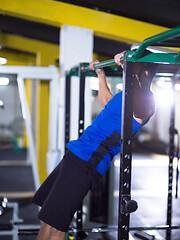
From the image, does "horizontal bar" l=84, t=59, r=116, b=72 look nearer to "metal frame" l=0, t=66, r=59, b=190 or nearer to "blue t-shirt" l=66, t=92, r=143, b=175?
"blue t-shirt" l=66, t=92, r=143, b=175

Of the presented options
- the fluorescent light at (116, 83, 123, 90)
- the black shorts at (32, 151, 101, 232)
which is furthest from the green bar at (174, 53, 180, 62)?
the fluorescent light at (116, 83, 123, 90)

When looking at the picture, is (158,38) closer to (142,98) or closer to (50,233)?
(142,98)

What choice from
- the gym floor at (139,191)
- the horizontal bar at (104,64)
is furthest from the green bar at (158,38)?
the gym floor at (139,191)

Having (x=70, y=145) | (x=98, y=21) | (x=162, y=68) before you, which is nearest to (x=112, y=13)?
(x=98, y=21)

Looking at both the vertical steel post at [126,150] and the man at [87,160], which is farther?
the man at [87,160]

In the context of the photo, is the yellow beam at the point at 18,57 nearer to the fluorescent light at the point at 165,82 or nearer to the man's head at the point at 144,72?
the fluorescent light at the point at 165,82

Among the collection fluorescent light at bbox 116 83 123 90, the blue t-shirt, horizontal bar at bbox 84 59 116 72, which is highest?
horizontal bar at bbox 84 59 116 72

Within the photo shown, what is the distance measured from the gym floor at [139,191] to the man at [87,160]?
1.06 meters

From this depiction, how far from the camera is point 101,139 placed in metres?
2.09

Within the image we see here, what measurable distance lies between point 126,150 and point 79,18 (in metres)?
2.54

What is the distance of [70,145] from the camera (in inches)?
85.5

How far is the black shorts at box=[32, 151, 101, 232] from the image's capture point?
6.51ft

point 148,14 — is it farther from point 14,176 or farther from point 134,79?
point 14,176

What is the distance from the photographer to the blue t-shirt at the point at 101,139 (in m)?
2.04
